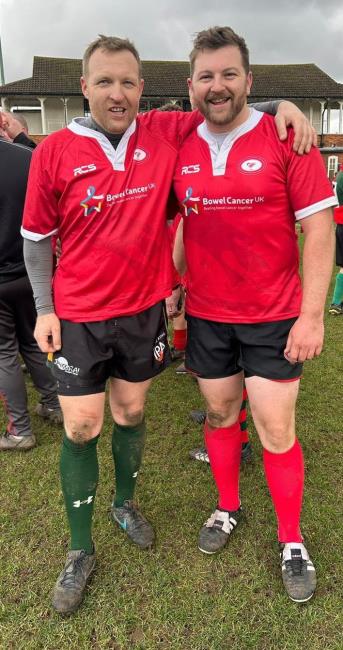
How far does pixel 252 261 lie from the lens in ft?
6.74

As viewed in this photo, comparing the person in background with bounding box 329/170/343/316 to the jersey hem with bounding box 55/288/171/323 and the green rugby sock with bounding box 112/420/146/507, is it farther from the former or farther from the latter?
the jersey hem with bounding box 55/288/171/323

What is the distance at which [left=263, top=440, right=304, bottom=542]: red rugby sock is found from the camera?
2.22 metres

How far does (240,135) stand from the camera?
199 centimetres

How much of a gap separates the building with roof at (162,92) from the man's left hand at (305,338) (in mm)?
29424

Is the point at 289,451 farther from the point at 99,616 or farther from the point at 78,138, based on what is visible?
the point at 78,138

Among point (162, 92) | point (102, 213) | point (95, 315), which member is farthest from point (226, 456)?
point (162, 92)

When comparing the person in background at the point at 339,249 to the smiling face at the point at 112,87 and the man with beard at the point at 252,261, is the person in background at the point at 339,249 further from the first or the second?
the smiling face at the point at 112,87

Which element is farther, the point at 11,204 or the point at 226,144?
the point at 11,204

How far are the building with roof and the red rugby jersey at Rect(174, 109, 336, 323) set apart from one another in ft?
95.3

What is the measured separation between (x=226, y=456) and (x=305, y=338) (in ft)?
2.68

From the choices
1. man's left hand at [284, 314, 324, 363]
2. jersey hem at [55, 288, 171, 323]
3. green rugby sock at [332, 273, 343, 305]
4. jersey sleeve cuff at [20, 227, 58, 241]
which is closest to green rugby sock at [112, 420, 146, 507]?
jersey hem at [55, 288, 171, 323]

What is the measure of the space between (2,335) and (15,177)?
3.54 ft

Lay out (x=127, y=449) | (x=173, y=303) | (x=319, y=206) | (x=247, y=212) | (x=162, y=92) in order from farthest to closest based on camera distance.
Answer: (x=162, y=92) → (x=173, y=303) → (x=127, y=449) → (x=247, y=212) → (x=319, y=206)

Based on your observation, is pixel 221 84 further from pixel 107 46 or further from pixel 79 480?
pixel 79 480
